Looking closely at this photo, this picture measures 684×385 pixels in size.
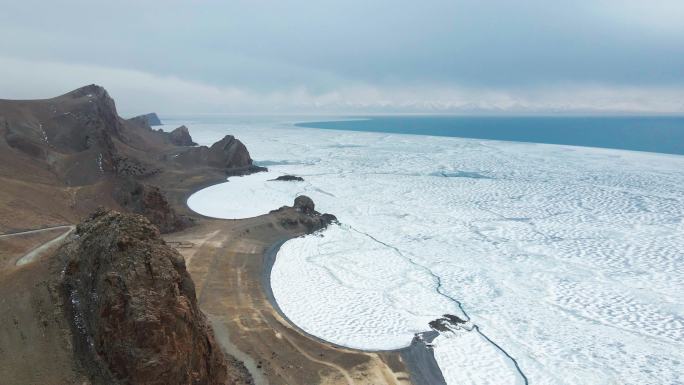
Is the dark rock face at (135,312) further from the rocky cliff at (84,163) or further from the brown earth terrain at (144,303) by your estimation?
the rocky cliff at (84,163)

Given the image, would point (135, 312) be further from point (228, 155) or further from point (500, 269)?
point (228, 155)

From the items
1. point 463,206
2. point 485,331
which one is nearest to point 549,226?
point 463,206

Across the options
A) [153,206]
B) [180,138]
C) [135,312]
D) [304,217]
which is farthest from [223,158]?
[135,312]

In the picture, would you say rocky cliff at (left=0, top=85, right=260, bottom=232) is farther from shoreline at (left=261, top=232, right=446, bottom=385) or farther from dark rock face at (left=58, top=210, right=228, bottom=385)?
shoreline at (left=261, top=232, right=446, bottom=385)

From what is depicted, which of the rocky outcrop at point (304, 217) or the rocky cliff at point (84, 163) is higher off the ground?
the rocky cliff at point (84, 163)

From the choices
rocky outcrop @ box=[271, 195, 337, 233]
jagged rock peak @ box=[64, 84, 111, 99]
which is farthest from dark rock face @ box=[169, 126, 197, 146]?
rocky outcrop @ box=[271, 195, 337, 233]

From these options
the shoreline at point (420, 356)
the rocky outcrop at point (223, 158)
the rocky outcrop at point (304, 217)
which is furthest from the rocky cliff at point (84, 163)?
the shoreline at point (420, 356)
